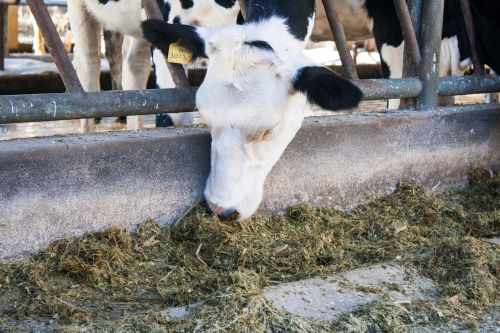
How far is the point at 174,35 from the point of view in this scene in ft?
11.4

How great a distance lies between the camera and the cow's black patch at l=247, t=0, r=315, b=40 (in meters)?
3.60

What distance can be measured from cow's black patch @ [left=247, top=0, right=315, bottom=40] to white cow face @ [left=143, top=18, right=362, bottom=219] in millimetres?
177

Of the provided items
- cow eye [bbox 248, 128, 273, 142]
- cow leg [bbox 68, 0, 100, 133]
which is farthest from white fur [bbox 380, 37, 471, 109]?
cow leg [bbox 68, 0, 100, 133]

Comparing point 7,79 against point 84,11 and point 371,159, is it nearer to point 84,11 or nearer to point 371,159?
point 84,11

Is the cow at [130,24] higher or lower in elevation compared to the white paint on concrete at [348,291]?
higher

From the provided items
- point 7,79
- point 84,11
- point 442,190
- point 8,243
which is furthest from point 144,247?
point 7,79

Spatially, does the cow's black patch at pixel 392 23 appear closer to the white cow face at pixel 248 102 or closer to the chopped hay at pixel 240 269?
the chopped hay at pixel 240 269

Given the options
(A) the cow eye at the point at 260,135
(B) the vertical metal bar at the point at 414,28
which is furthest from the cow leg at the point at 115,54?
(A) the cow eye at the point at 260,135

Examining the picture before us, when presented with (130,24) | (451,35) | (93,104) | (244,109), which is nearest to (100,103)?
(93,104)

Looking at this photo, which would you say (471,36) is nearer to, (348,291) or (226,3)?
(226,3)

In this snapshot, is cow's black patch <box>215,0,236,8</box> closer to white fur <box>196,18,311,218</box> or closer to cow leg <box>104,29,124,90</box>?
white fur <box>196,18,311,218</box>

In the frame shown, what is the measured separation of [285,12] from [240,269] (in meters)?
1.41

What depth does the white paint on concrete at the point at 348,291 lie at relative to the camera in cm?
270

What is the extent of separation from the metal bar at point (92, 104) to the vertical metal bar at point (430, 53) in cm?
159
